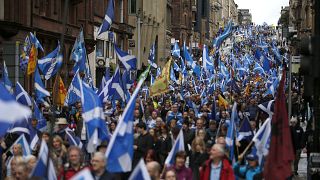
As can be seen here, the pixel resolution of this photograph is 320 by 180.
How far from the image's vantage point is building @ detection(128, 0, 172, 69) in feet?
206

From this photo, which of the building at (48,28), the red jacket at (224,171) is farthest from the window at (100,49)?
the red jacket at (224,171)

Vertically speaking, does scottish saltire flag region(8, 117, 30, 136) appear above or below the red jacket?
above

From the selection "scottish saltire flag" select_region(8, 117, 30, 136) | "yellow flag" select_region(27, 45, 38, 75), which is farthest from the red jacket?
"yellow flag" select_region(27, 45, 38, 75)

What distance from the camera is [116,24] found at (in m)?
56.7

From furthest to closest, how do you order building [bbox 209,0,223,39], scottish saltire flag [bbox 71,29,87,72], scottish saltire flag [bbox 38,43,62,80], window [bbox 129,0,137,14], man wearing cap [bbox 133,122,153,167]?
1. building [bbox 209,0,223,39]
2. window [bbox 129,0,137,14]
3. scottish saltire flag [bbox 38,43,62,80]
4. scottish saltire flag [bbox 71,29,87,72]
5. man wearing cap [bbox 133,122,153,167]

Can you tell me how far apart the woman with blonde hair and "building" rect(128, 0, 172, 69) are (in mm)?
45254

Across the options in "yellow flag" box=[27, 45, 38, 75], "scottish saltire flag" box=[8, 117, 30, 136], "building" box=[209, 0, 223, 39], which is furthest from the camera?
"building" box=[209, 0, 223, 39]

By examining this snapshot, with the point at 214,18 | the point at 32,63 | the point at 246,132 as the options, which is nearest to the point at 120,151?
the point at 246,132

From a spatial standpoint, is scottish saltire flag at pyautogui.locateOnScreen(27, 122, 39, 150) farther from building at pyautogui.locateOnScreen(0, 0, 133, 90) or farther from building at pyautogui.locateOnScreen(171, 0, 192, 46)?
building at pyautogui.locateOnScreen(171, 0, 192, 46)

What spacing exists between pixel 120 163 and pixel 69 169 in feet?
2.27

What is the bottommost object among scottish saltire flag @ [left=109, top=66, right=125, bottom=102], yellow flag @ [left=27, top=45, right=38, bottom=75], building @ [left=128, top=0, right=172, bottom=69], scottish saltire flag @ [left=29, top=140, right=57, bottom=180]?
scottish saltire flag @ [left=29, top=140, right=57, bottom=180]

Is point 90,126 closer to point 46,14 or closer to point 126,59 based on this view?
point 126,59

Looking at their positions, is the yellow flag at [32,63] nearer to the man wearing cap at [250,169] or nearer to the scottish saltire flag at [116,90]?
the scottish saltire flag at [116,90]

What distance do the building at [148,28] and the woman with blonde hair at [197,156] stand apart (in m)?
45.3
